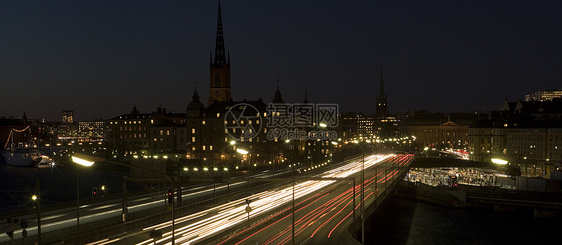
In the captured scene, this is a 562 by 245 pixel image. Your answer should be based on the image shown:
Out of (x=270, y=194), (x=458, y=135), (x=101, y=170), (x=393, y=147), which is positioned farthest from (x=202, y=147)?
(x=458, y=135)

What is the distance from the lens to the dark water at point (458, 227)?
39875 millimetres

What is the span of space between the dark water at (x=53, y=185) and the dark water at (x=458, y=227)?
2805 cm

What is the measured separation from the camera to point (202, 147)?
92.5 metres

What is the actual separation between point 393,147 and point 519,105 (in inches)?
1699

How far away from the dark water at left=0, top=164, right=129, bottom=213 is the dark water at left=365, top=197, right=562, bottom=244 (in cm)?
2805

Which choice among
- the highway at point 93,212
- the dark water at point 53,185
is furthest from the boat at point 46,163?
the highway at point 93,212

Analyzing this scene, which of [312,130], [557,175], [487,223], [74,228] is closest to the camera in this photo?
[74,228]

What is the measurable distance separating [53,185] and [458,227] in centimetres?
4741

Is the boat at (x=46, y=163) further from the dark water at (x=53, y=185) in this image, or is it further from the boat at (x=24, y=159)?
the dark water at (x=53, y=185)

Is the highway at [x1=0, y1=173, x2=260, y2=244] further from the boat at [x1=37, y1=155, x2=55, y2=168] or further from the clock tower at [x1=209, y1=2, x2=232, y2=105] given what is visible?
the clock tower at [x1=209, y1=2, x2=232, y2=105]

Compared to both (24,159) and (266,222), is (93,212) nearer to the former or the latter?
(266,222)

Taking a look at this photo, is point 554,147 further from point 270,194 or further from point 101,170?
point 101,170

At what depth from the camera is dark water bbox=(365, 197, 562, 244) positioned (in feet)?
131

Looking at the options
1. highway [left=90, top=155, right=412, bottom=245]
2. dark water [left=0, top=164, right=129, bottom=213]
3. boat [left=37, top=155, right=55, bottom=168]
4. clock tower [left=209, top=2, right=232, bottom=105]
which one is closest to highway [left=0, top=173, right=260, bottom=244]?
highway [left=90, top=155, right=412, bottom=245]
